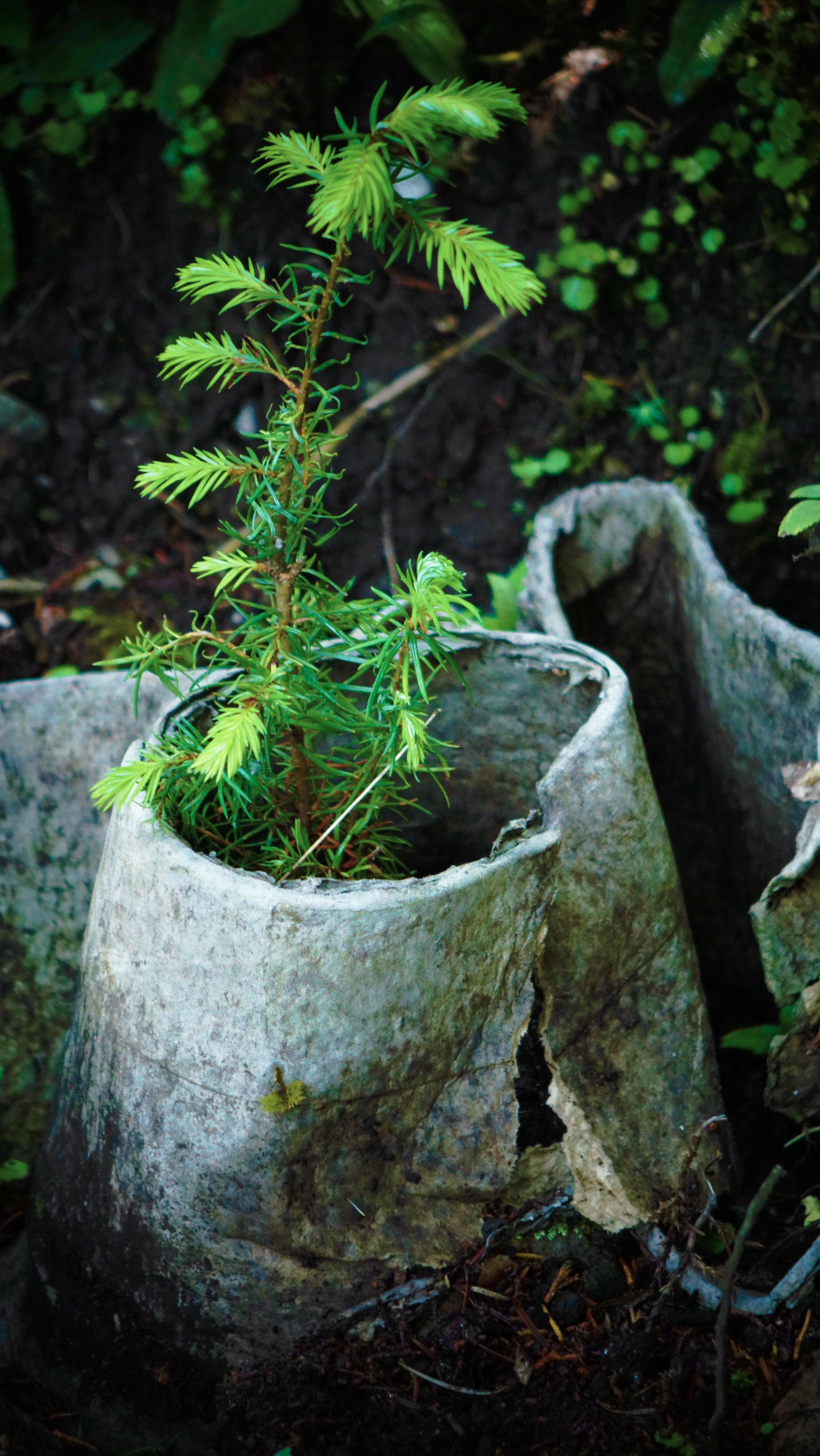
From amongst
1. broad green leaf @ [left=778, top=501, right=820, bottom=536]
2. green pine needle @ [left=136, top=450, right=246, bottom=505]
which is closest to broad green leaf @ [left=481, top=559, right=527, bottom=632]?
broad green leaf @ [left=778, top=501, right=820, bottom=536]

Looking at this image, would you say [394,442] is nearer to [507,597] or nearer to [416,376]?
[416,376]

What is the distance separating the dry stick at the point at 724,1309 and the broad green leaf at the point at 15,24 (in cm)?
328

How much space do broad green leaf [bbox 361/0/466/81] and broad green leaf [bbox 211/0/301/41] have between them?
20cm

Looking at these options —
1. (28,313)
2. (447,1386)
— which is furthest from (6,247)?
(447,1386)

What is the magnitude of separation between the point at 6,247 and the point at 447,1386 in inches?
124

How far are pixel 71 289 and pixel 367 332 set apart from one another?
96cm

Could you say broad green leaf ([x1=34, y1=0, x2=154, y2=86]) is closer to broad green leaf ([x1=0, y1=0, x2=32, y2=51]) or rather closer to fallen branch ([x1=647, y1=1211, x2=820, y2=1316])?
broad green leaf ([x1=0, y1=0, x2=32, y2=51])

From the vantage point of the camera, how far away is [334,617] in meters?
1.47

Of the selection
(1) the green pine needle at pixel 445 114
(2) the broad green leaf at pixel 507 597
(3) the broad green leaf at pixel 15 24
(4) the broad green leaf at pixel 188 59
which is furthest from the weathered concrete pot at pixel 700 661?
(3) the broad green leaf at pixel 15 24

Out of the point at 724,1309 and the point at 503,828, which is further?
the point at 503,828

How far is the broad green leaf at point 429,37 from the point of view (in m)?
2.70

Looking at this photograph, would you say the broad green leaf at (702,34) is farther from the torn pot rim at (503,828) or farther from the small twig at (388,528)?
the torn pot rim at (503,828)

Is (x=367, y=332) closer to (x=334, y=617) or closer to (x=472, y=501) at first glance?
(x=472, y=501)

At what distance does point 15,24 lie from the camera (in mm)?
2924
